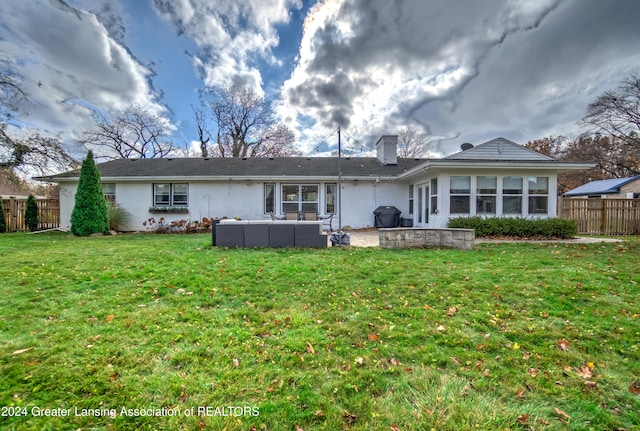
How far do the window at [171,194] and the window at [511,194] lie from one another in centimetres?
1440

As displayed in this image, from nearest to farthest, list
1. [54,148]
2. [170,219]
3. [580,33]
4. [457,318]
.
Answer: [457,318], [580,33], [54,148], [170,219]

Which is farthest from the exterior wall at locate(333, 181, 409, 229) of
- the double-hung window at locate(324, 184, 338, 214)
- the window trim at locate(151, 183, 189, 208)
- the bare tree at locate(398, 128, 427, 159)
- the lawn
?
the bare tree at locate(398, 128, 427, 159)

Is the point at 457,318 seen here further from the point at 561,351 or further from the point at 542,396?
the point at 542,396

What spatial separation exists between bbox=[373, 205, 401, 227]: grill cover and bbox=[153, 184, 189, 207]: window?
9711mm

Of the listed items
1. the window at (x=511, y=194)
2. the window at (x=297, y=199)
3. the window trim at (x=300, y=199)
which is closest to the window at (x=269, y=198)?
the window trim at (x=300, y=199)

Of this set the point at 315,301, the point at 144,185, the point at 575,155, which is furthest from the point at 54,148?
the point at 575,155

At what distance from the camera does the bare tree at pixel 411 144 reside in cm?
2785

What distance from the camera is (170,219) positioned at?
13195 millimetres

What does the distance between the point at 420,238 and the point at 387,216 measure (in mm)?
4846

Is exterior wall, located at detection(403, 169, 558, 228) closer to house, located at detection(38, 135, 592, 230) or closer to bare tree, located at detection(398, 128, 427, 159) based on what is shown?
house, located at detection(38, 135, 592, 230)

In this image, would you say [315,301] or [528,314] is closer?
[528,314]

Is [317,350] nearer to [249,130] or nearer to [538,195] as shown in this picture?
[538,195]

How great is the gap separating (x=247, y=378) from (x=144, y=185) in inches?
557

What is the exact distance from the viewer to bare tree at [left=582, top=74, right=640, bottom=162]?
1811cm
